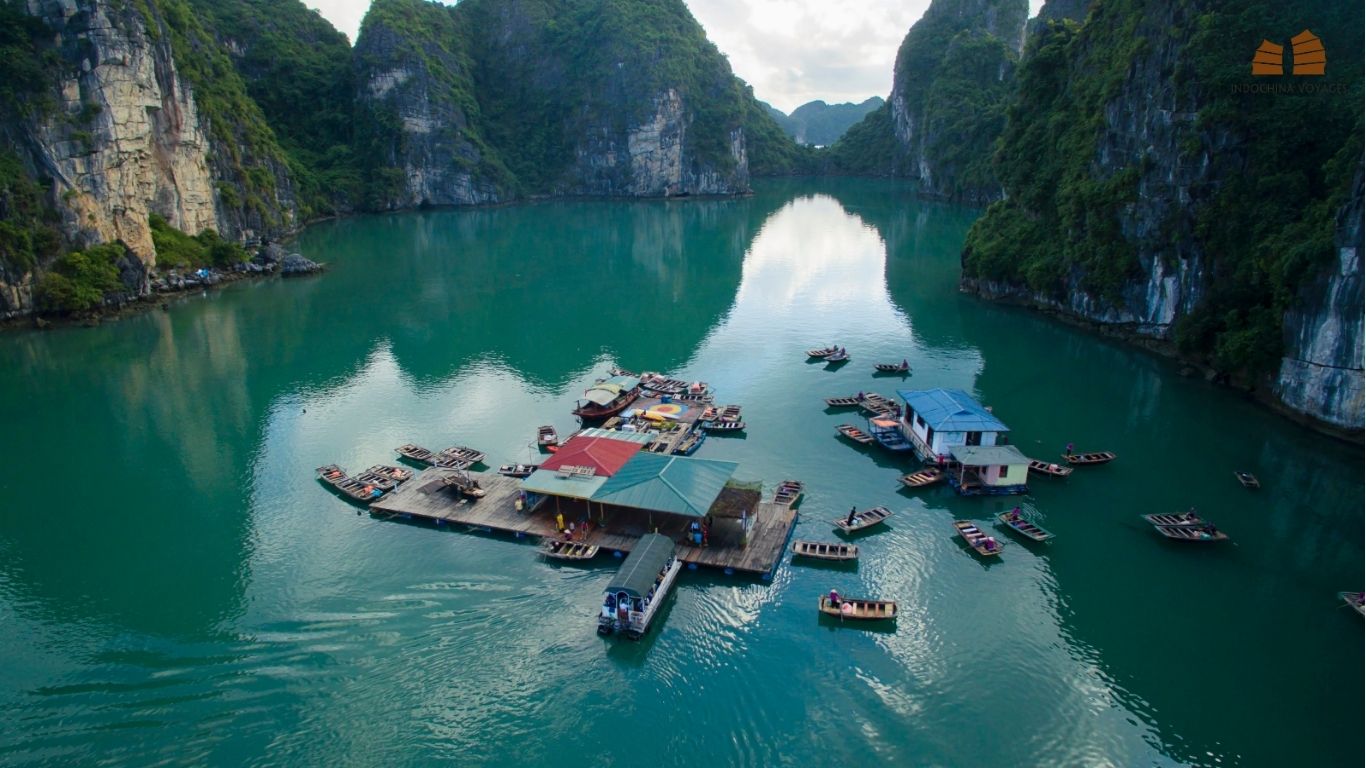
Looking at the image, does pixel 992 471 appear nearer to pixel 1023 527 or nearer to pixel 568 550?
pixel 1023 527

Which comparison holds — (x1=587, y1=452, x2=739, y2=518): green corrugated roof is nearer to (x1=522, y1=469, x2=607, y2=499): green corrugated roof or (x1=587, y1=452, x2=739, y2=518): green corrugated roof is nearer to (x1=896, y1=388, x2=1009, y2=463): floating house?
(x1=522, y1=469, x2=607, y2=499): green corrugated roof

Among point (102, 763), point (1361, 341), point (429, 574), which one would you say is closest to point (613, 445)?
point (429, 574)

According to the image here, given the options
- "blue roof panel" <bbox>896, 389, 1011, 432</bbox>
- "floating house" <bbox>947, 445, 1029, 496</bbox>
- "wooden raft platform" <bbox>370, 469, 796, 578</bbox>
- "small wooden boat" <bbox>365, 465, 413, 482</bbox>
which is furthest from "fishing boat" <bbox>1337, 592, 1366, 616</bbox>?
"small wooden boat" <bbox>365, 465, 413, 482</bbox>

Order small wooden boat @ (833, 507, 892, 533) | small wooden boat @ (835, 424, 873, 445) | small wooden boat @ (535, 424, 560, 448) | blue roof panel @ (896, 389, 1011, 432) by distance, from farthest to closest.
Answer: small wooden boat @ (535, 424, 560, 448)
small wooden boat @ (835, 424, 873, 445)
blue roof panel @ (896, 389, 1011, 432)
small wooden boat @ (833, 507, 892, 533)

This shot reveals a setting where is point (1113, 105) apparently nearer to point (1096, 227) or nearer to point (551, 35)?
point (1096, 227)

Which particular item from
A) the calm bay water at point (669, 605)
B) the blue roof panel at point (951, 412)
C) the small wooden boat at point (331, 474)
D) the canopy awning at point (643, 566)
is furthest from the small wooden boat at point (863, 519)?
the small wooden boat at point (331, 474)

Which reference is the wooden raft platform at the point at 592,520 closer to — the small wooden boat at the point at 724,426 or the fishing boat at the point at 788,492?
the fishing boat at the point at 788,492

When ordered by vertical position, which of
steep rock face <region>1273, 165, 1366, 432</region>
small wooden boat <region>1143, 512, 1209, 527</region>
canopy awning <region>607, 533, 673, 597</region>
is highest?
steep rock face <region>1273, 165, 1366, 432</region>
